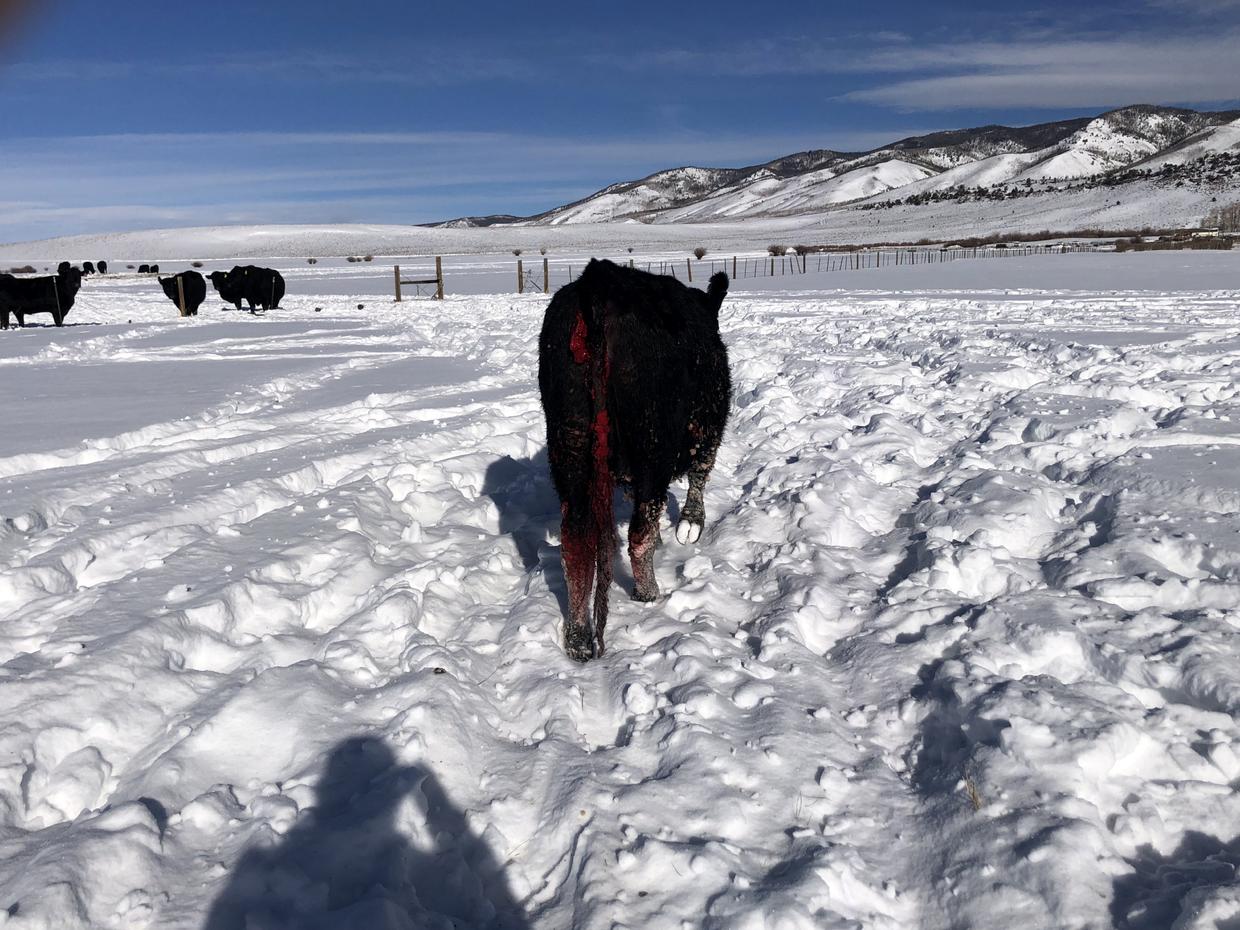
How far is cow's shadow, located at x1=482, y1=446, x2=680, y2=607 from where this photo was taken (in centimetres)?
397

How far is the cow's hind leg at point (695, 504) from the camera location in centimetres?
433

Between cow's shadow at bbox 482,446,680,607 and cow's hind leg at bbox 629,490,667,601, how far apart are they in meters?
0.14

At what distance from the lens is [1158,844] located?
204 cm

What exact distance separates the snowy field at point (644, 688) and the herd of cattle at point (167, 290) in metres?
13.6

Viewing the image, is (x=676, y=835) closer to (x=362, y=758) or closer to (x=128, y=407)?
(x=362, y=758)

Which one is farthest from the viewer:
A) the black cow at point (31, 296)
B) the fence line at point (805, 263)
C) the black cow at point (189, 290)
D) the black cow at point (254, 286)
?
the fence line at point (805, 263)

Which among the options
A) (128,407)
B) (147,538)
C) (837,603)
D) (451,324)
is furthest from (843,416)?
(451,324)

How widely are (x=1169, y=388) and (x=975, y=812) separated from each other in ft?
18.1

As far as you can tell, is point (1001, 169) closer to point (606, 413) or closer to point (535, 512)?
point (535, 512)

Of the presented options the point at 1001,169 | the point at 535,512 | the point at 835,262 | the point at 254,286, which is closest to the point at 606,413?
the point at 535,512

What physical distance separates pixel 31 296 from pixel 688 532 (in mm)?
18464

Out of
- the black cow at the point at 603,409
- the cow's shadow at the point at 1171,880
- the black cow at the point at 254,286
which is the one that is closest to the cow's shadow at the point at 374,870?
the black cow at the point at 603,409

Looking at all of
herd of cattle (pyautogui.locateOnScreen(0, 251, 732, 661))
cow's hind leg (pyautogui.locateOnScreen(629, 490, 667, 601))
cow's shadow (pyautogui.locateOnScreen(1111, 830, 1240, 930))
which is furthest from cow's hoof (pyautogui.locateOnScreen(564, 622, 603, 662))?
cow's shadow (pyautogui.locateOnScreen(1111, 830, 1240, 930))

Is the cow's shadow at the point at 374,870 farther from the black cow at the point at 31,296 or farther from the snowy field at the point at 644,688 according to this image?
the black cow at the point at 31,296
